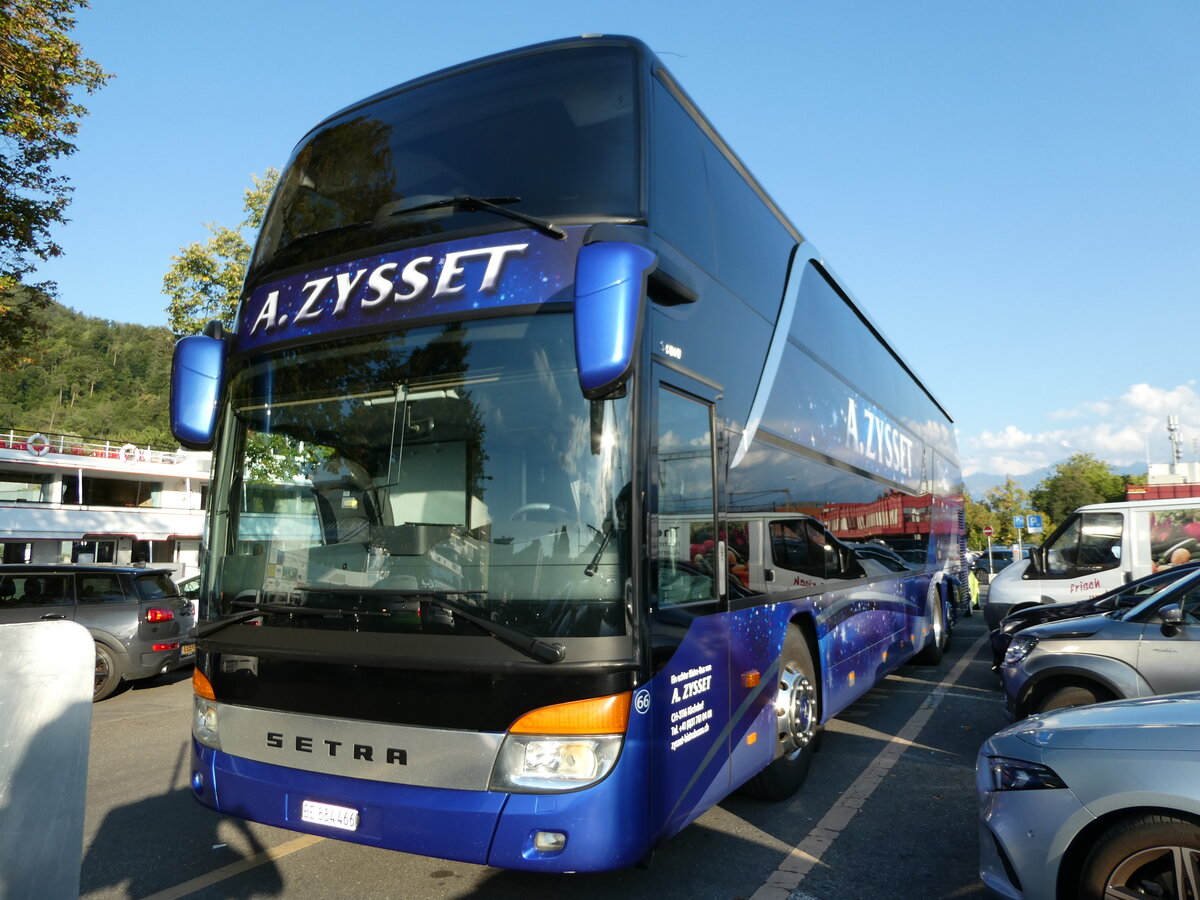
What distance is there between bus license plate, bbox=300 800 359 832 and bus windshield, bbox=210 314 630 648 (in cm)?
74

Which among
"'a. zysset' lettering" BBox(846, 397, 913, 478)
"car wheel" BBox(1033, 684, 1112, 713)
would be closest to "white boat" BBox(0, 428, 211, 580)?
"'a. zysset' lettering" BBox(846, 397, 913, 478)

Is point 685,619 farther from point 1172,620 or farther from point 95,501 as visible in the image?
point 95,501

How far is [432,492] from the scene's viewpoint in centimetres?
381

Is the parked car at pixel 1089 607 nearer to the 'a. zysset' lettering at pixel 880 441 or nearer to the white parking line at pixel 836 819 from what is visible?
the white parking line at pixel 836 819

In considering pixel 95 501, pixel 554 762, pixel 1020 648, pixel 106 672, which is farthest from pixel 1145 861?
pixel 95 501

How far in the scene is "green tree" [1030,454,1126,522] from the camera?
75375 mm

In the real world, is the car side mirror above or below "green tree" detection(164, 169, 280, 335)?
below

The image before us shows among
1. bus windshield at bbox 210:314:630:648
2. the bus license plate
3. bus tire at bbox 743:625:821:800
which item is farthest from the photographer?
bus tire at bbox 743:625:821:800

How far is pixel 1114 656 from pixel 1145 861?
363 centimetres

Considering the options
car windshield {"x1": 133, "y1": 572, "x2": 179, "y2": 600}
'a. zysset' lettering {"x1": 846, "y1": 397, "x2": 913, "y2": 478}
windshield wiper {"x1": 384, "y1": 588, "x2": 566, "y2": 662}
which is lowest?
car windshield {"x1": 133, "y1": 572, "x2": 179, "y2": 600}

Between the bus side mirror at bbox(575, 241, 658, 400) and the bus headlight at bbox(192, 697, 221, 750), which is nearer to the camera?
the bus side mirror at bbox(575, 241, 658, 400)

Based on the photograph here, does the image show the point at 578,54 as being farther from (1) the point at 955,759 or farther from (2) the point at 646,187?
(1) the point at 955,759

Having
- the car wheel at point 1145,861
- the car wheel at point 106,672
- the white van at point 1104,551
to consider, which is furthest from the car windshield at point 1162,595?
the car wheel at point 106,672

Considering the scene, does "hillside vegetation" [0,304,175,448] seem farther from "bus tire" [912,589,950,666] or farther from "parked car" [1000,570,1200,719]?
"parked car" [1000,570,1200,719]
